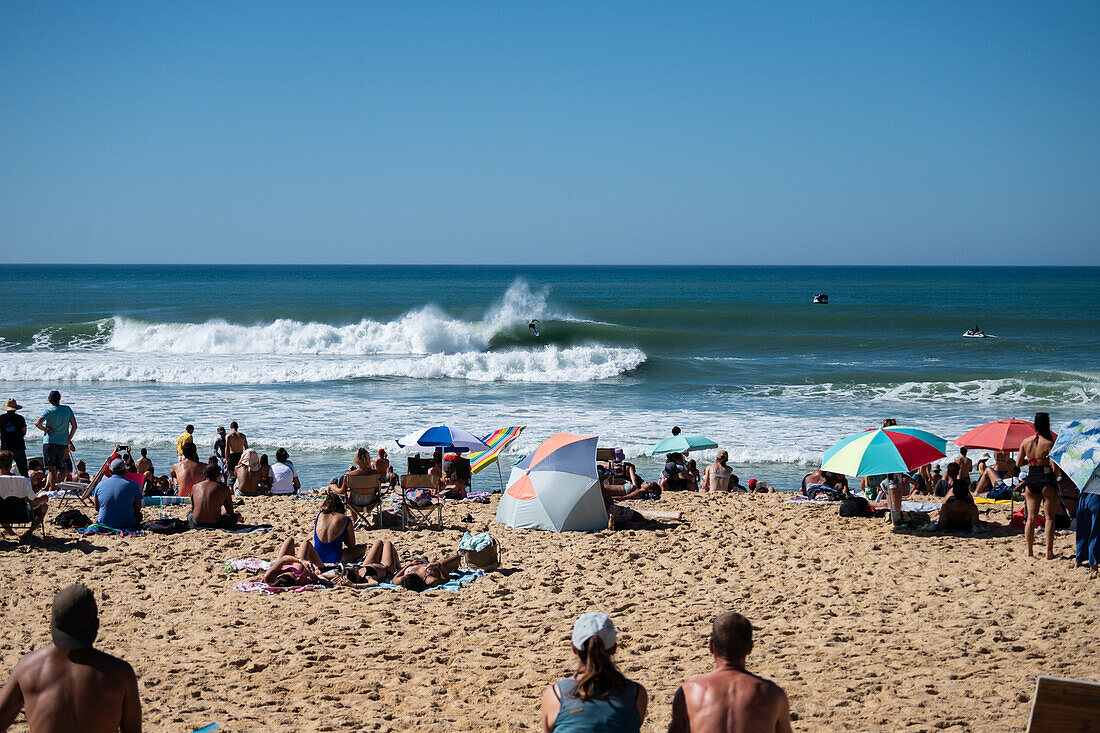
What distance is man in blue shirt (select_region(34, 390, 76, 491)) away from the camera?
1159 centimetres

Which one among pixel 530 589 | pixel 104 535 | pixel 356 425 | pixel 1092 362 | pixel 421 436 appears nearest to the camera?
pixel 530 589

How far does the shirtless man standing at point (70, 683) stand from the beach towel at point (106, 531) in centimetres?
650

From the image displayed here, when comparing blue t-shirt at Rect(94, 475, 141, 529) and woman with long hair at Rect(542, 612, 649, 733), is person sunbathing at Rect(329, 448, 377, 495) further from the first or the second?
woman with long hair at Rect(542, 612, 649, 733)

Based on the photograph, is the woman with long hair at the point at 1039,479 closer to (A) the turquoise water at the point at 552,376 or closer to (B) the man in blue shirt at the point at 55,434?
(A) the turquoise water at the point at 552,376

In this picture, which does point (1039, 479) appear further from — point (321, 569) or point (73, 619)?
point (73, 619)

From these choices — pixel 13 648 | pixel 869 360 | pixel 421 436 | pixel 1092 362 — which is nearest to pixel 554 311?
pixel 869 360

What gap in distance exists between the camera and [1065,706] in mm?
2998

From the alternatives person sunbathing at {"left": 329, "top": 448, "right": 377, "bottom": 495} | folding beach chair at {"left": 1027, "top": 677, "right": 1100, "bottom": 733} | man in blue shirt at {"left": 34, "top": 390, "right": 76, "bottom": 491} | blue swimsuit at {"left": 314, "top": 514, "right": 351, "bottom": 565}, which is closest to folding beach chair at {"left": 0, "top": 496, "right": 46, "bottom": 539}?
person sunbathing at {"left": 329, "top": 448, "right": 377, "bottom": 495}

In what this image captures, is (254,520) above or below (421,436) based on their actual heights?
below

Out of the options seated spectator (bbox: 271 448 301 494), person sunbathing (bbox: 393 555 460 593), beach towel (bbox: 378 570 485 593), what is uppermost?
person sunbathing (bbox: 393 555 460 593)

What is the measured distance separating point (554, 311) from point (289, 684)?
134ft

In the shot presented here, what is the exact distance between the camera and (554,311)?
4603 centimetres

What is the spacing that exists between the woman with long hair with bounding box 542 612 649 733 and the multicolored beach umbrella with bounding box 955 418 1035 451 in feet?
28.8

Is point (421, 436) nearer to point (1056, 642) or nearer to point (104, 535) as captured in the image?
point (104, 535)
